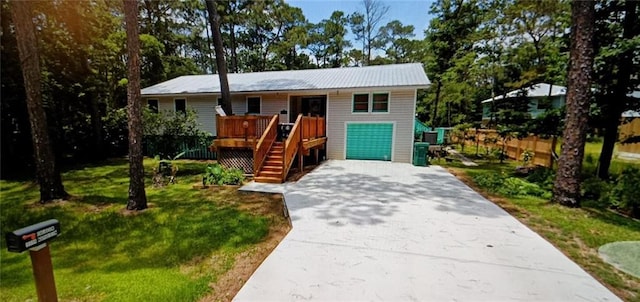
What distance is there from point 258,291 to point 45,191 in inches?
261

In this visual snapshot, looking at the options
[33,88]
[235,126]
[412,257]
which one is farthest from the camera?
[235,126]

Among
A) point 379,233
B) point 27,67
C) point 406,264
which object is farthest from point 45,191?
point 406,264

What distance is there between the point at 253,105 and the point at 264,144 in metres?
5.18

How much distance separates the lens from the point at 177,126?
30.5 feet

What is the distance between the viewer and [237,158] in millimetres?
9492

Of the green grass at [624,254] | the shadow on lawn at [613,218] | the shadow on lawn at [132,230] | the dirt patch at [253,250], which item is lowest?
the shadow on lawn at [132,230]

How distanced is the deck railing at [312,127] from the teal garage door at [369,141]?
121 centimetres

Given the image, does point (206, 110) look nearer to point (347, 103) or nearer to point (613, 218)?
point (347, 103)

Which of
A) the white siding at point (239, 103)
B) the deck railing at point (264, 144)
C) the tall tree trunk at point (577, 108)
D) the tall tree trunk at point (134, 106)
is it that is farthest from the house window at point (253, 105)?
the tall tree trunk at point (577, 108)

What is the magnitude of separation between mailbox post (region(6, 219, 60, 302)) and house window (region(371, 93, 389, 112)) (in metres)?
10.7

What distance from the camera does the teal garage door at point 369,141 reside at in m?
11.5

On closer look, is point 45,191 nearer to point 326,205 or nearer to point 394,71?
point 326,205

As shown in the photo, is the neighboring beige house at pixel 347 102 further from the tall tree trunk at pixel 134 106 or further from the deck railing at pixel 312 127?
the tall tree trunk at pixel 134 106

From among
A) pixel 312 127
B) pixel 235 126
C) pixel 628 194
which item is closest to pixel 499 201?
pixel 628 194
